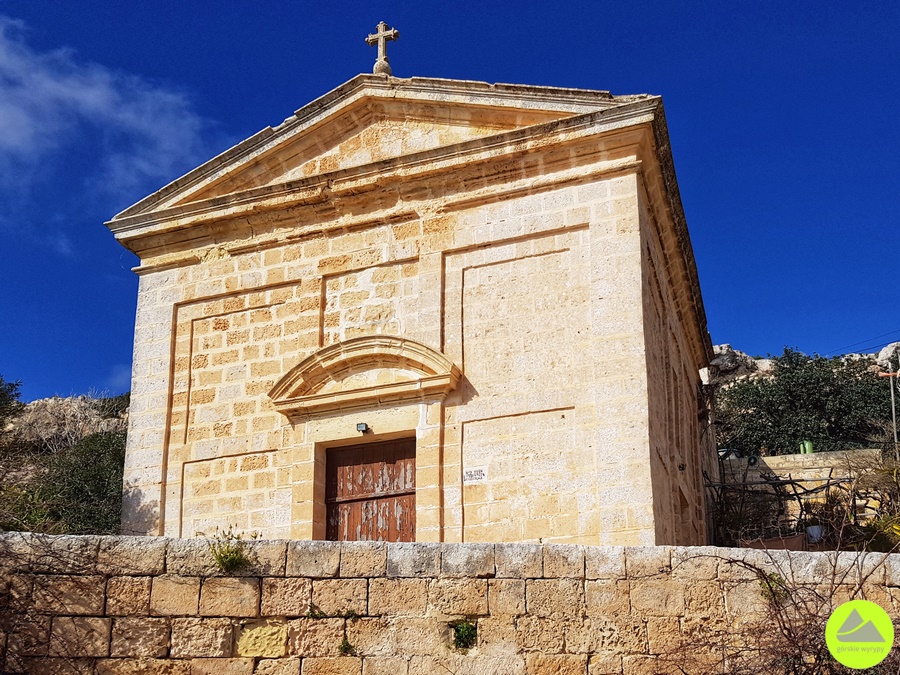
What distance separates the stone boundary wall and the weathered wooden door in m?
3.87

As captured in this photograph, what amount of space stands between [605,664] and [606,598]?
376mm

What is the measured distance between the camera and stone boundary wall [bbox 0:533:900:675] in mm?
6613

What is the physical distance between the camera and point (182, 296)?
485 inches

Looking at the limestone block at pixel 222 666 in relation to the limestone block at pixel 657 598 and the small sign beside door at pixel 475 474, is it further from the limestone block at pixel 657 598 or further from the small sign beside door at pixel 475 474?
the small sign beside door at pixel 475 474

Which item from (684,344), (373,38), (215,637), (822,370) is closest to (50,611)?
(215,637)

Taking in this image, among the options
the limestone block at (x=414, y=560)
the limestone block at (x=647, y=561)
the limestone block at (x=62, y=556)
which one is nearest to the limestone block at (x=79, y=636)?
the limestone block at (x=62, y=556)

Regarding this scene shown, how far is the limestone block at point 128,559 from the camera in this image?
678 cm

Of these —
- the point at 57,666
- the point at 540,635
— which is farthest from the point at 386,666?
the point at 57,666

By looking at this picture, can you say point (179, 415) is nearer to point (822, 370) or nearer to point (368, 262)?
point (368, 262)

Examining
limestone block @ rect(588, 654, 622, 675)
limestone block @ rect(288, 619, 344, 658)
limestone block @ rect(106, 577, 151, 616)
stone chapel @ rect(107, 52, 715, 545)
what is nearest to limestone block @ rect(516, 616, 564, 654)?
limestone block @ rect(588, 654, 622, 675)

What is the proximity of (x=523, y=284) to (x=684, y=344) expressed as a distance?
17.1 feet

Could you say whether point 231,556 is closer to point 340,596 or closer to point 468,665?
point 340,596

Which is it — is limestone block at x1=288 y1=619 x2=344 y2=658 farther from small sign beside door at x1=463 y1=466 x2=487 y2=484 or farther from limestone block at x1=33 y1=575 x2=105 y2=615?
small sign beside door at x1=463 y1=466 x2=487 y2=484

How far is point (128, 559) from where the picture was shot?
22.2 feet
